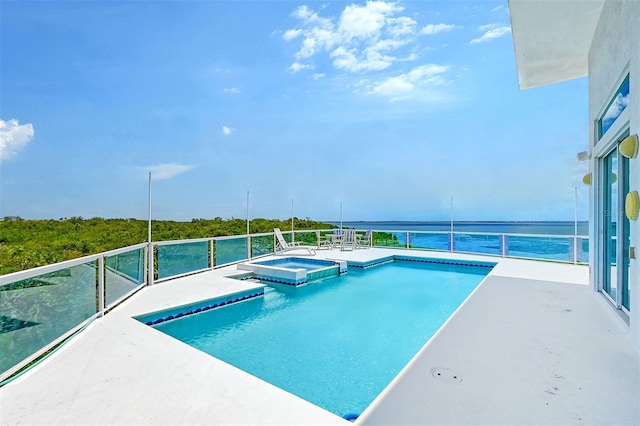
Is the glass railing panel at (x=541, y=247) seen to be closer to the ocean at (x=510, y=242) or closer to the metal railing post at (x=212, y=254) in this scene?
→ the ocean at (x=510, y=242)

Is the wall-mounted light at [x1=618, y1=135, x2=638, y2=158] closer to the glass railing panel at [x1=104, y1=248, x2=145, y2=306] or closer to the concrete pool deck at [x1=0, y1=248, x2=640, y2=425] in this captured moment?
the concrete pool deck at [x1=0, y1=248, x2=640, y2=425]

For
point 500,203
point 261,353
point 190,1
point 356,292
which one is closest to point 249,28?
point 190,1

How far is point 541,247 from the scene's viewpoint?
825 centimetres

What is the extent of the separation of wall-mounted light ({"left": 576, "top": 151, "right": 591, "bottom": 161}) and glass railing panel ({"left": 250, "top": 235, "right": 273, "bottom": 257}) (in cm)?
685

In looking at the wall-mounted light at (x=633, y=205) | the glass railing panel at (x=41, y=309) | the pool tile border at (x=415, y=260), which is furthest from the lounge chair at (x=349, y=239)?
the wall-mounted light at (x=633, y=205)

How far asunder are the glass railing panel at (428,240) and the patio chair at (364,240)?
64.6 inches

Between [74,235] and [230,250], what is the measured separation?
7.71 metres

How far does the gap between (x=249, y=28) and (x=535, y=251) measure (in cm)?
973

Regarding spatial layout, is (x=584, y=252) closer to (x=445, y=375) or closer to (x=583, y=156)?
(x=583, y=156)

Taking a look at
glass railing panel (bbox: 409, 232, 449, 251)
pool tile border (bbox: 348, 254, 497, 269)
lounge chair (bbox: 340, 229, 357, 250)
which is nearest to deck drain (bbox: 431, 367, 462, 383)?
pool tile border (bbox: 348, 254, 497, 269)

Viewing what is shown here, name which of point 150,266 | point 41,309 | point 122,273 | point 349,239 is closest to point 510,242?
point 349,239

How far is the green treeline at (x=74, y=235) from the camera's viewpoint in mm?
8508

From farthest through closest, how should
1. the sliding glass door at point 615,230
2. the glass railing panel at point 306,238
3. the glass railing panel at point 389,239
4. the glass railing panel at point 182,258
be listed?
1. the glass railing panel at point 389,239
2. the glass railing panel at point 306,238
3. the glass railing panel at point 182,258
4. the sliding glass door at point 615,230

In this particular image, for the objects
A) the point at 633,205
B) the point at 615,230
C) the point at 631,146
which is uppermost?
the point at 631,146
